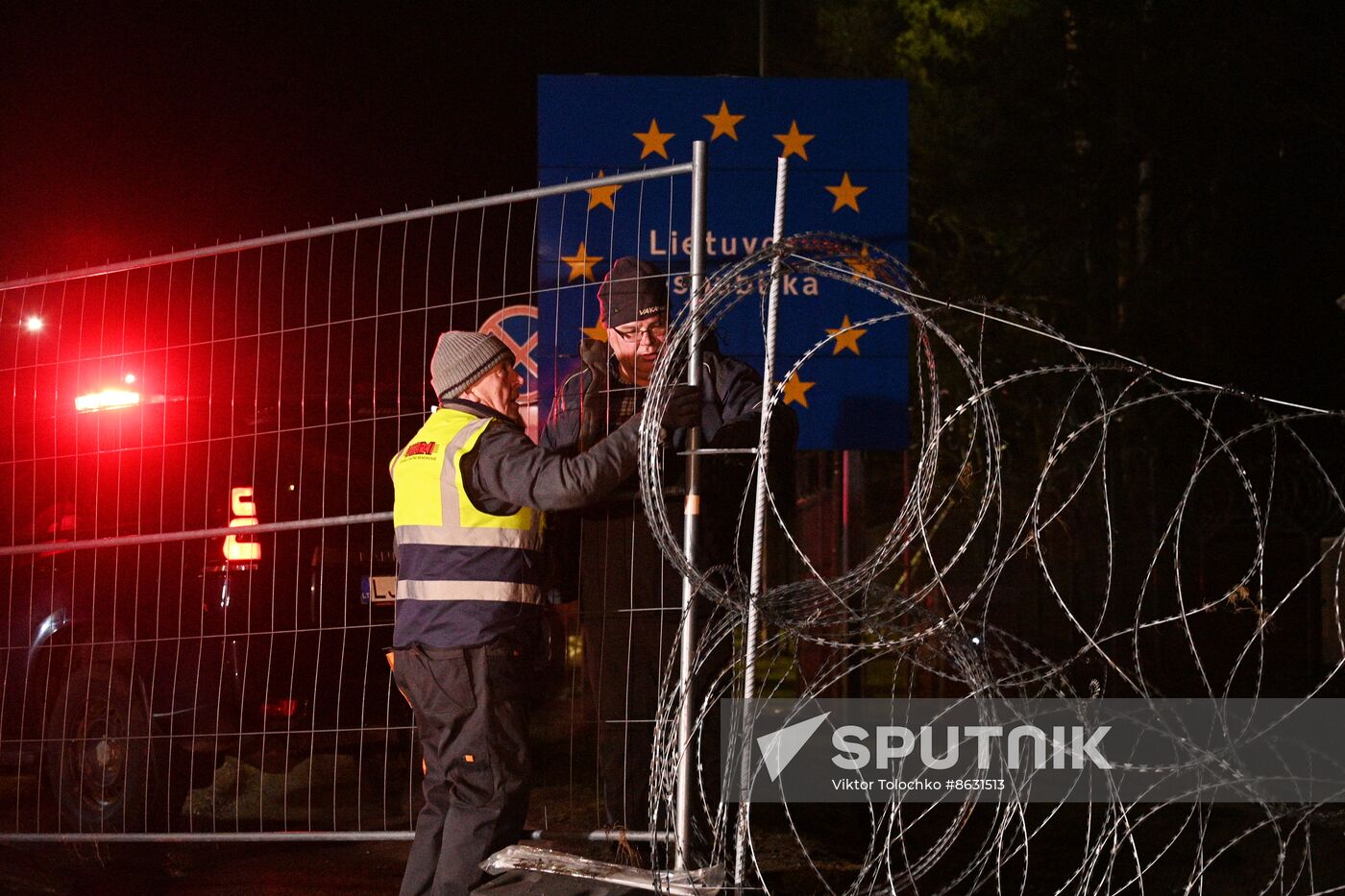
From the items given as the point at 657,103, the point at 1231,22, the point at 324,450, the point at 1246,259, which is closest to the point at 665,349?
the point at 324,450

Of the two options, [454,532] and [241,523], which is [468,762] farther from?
[241,523]

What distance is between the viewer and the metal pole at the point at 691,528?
186 inches

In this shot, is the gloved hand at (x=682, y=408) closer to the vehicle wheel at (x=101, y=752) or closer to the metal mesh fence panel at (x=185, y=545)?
the metal mesh fence panel at (x=185, y=545)

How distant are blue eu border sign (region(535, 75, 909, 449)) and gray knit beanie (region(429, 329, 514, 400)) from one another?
83.9 inches

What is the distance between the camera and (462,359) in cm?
482

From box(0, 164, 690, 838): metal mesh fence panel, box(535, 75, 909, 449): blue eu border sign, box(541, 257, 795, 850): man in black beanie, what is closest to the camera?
box(541, 257, 795, 850): man in black beanie

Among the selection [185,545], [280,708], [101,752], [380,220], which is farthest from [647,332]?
[101,752]

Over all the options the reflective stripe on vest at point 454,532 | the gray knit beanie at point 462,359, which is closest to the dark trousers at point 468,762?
the reflective stripe on vest at point 454,532

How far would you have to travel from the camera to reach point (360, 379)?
780cm

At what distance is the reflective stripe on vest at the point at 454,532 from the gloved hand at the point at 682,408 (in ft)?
1.92

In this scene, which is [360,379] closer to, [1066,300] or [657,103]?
[657,103]

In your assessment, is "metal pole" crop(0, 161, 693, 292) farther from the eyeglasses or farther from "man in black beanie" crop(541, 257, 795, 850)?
the eyeglasses

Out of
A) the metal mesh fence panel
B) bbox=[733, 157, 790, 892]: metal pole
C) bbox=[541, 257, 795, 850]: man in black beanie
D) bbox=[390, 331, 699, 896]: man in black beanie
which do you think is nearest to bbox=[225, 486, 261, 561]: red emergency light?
the metal mesh fence panel

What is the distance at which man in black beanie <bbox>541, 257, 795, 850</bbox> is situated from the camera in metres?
5.27
